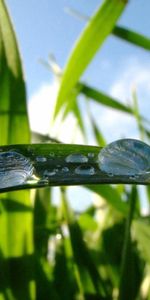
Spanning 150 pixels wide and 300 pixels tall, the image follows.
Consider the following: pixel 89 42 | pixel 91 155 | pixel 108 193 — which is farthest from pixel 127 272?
pixel 89 42

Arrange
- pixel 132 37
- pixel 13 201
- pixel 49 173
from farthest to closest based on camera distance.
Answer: pixel 132 37
pixel 13 201
pixel 49 173

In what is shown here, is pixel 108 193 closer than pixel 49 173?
No

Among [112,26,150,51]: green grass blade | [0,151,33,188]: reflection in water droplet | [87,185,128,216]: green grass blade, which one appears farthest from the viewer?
[112,26,150,51]: green grass blade

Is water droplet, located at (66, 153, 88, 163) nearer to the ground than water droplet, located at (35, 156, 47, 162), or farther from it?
farther from it

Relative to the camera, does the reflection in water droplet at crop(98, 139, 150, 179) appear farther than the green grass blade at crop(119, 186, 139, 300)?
No

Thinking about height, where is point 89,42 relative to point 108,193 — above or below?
above

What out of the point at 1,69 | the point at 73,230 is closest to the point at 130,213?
the point at 73,230

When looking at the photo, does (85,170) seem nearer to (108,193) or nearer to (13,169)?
(13,169)

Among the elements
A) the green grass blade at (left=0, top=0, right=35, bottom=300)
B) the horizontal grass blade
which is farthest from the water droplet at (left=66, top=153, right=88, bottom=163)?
the green grass blade at (left=0, top=0, right=35, bottom=300)

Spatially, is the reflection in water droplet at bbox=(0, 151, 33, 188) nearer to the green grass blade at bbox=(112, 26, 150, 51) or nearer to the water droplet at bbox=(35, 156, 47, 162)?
the water droplet at bbox=(35, 156, 47, 162)
